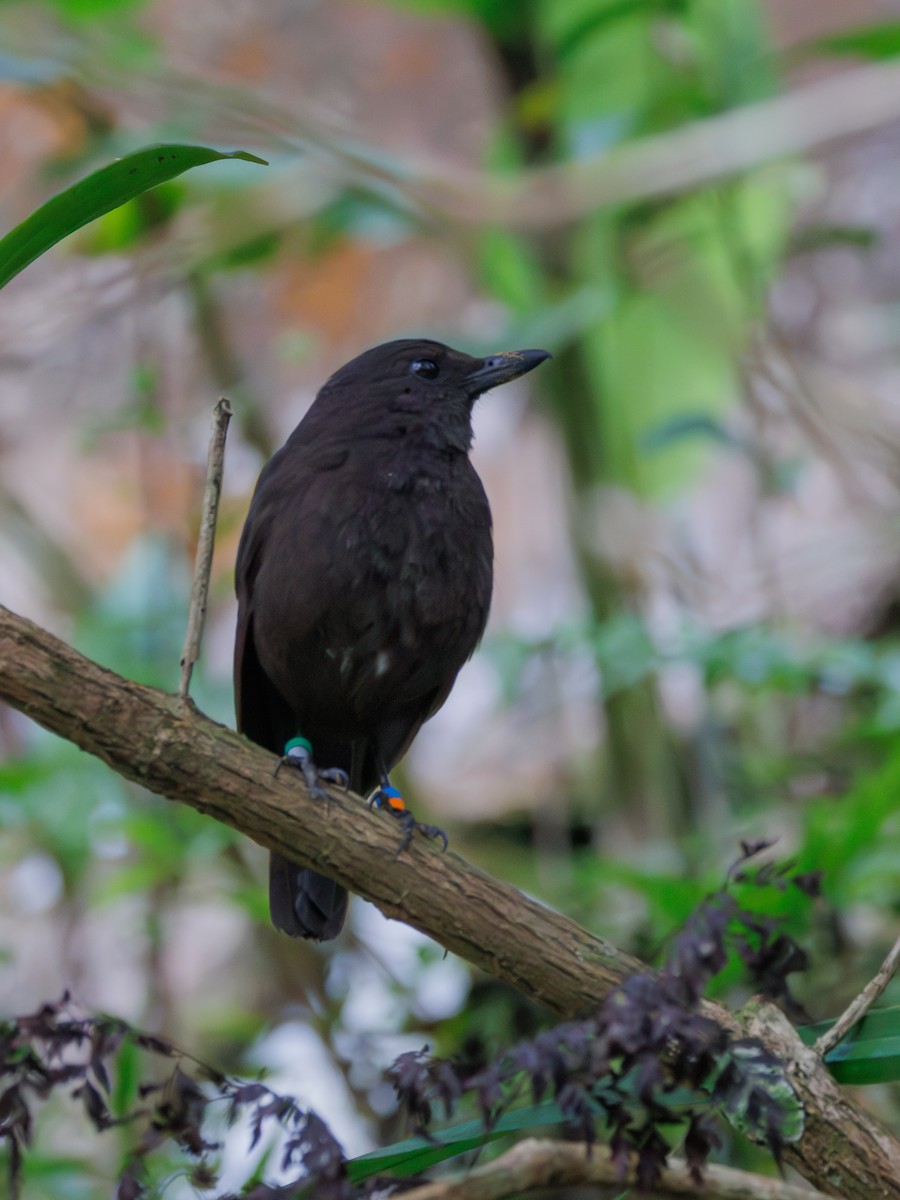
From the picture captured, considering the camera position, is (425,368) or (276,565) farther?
(425,368)

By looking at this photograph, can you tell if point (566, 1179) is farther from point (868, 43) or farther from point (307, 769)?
point (868, 43)

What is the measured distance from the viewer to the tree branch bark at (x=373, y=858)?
2111 millimetres

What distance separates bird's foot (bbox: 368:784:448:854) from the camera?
7.97 ft

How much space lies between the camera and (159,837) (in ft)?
13.3

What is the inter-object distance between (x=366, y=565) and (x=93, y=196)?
1.24 m

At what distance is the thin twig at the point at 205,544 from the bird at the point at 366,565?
32.1 inches

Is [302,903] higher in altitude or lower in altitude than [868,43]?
lower

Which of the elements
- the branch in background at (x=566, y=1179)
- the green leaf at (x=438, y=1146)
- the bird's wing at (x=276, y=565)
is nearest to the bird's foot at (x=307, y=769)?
the bird's wing at (x=276, y=565)

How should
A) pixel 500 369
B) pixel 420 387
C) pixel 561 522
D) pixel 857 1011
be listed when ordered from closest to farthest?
pixel 857 1011 → pixel 420 387 → pixel 500 369 → pixel 561 522

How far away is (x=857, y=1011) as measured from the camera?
219cm

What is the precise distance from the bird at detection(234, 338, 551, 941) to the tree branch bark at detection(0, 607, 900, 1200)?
619 mm

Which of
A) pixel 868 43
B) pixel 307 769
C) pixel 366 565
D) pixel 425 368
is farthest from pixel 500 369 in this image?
pixel 868 43

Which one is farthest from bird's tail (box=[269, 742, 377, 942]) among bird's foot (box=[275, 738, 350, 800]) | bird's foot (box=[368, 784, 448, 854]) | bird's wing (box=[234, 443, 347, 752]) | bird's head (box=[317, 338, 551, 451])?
bird's head (box=[317, 338, 551, 451])

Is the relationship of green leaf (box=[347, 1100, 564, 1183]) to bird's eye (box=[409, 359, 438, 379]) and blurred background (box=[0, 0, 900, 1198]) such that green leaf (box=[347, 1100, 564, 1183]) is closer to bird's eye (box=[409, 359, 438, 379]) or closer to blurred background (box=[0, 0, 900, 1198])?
blurred background (box=[0, 0, 900, 1198])
